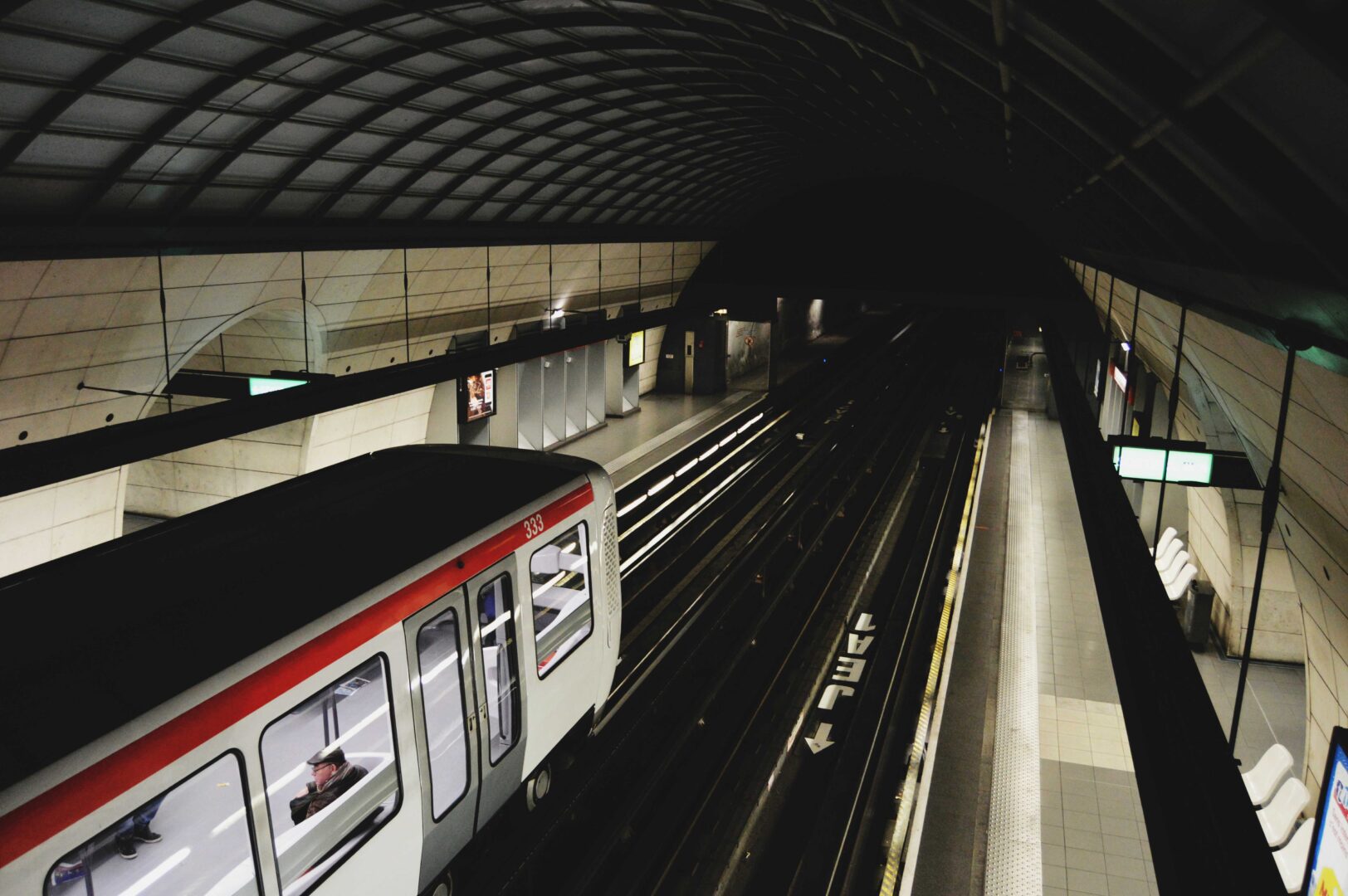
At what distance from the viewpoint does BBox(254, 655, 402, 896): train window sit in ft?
16.8

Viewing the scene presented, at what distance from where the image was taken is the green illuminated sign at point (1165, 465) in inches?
380

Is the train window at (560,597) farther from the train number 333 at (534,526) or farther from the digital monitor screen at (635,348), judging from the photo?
the digital monitor screen at (635,348)

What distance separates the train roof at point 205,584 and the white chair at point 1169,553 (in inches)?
522

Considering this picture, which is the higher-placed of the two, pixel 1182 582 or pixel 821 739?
pixel 1182 582

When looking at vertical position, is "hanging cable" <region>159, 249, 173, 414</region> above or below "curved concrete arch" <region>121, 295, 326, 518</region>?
above

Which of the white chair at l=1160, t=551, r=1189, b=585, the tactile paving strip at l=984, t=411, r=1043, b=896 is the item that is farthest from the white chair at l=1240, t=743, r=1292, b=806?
the white chair at l=1160, t=551, r=1189, b=585

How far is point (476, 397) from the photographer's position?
22375mm

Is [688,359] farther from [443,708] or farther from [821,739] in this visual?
[443,708]

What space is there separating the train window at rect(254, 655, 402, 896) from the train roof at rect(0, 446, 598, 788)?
0.54m

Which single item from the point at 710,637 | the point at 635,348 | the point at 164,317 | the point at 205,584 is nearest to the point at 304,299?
the point at 164,317

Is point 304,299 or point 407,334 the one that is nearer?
point 304,299

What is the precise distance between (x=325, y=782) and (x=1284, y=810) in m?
8.21

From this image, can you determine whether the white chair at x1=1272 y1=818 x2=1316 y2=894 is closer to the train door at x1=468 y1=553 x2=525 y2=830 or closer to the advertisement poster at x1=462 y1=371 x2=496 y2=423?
the train door at x1=468 y1=553 x2=525 y2=830

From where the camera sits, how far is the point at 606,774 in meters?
9.74
